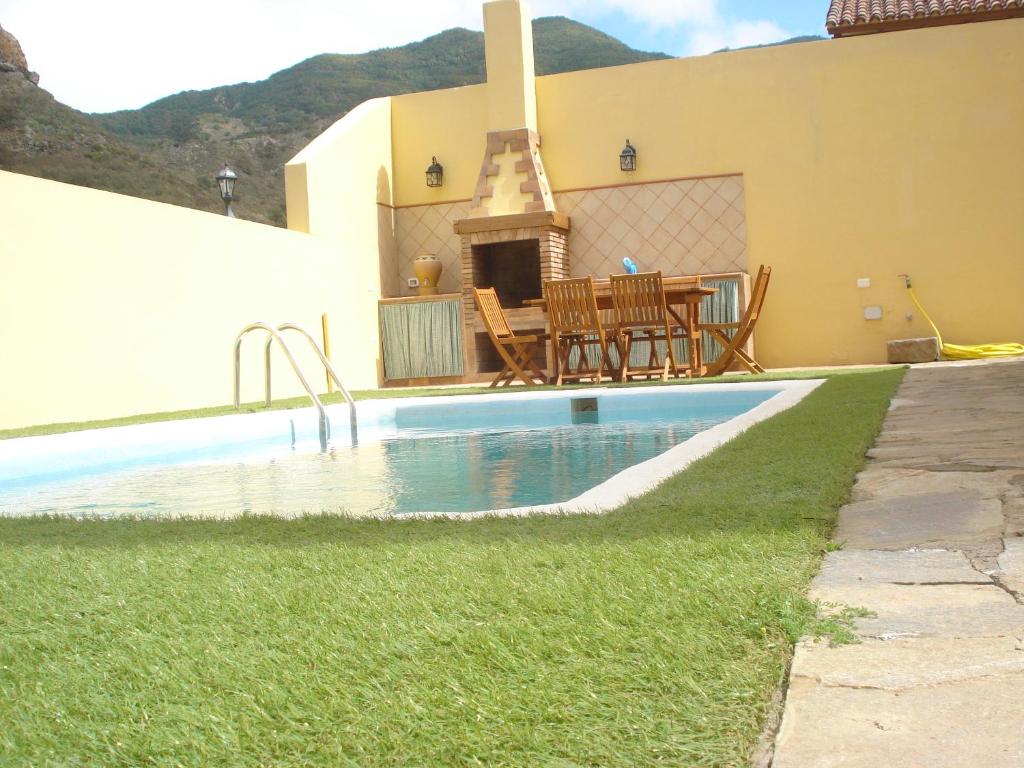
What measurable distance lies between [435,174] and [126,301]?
208 inches

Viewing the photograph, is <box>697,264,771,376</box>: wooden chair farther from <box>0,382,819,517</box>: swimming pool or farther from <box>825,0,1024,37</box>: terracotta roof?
<box>825,0,1024,37</box>: terracotta roof

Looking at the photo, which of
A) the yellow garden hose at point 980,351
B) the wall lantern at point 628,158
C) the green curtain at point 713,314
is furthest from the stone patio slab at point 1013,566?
the wall lantern at point 628,158

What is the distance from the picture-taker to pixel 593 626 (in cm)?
159

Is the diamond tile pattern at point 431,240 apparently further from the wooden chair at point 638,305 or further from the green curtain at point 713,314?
the wooden chair at point 638,305

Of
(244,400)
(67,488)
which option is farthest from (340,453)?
(244,400)

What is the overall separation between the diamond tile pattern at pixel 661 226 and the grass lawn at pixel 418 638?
9276 millimetres

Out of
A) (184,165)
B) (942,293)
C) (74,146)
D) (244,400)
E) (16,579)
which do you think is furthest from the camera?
(184,165)

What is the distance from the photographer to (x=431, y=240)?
12914 millimetres

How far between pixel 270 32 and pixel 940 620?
33.9m

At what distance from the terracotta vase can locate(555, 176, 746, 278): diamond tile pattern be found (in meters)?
1.64

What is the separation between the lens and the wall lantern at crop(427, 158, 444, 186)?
Answer: 12641 millimetres

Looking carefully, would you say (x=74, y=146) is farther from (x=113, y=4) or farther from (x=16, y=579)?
(x=16, y=579)

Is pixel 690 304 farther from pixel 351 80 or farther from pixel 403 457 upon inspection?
pixel 351 80

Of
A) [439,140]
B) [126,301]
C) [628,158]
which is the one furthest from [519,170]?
[126,301]
